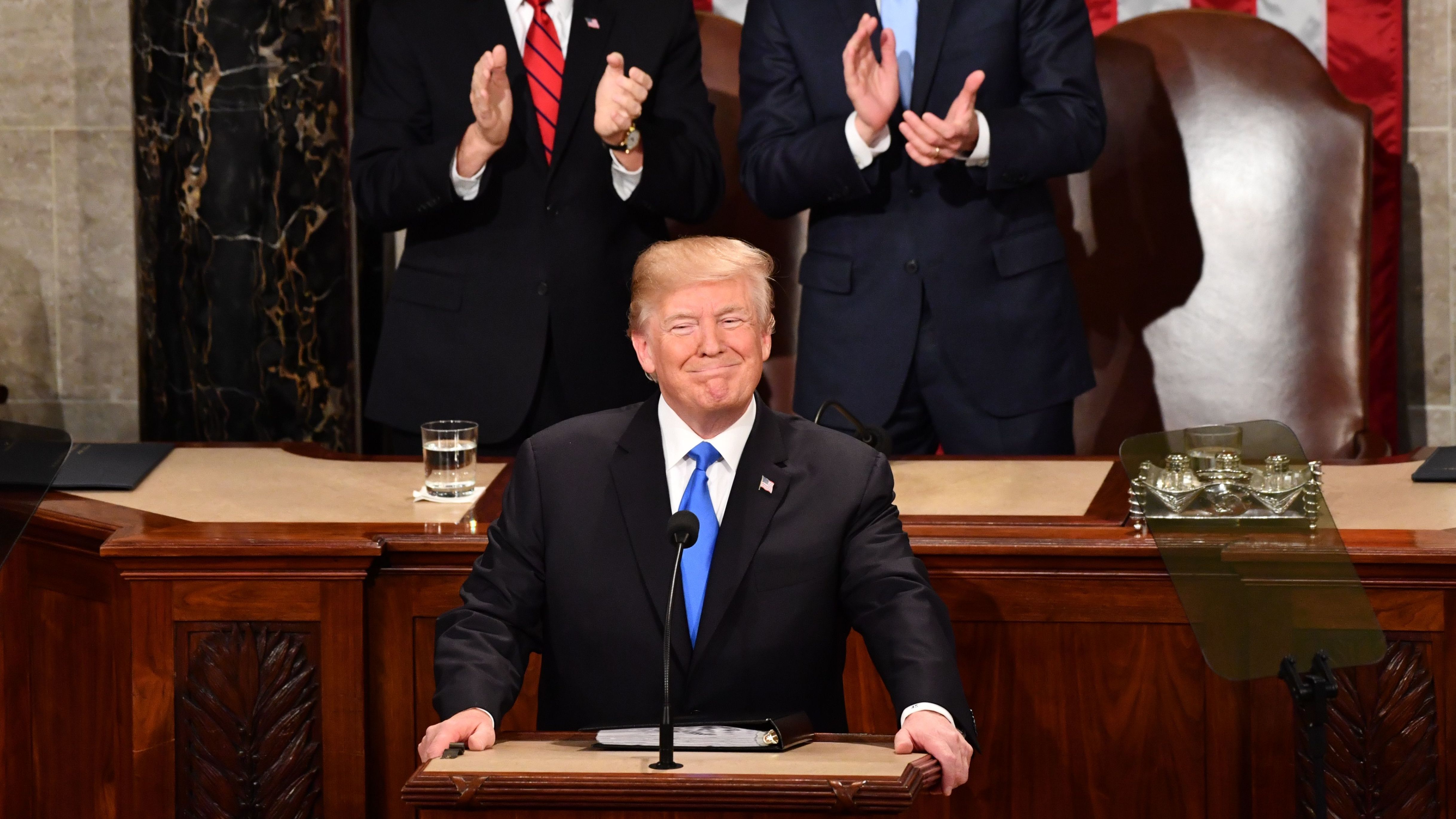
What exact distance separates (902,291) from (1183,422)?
4.78 feet

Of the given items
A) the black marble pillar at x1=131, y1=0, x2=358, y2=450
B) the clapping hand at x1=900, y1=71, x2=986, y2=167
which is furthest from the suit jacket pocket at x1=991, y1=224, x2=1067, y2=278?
the black marble pillar at x1=131, y1=0, x2=358, y2=450

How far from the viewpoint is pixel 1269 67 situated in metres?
4.40

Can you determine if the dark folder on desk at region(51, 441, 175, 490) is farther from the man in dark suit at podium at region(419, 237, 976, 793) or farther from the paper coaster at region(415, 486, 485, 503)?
the man in dark suit at podium at region(419, 237, 976, 793)

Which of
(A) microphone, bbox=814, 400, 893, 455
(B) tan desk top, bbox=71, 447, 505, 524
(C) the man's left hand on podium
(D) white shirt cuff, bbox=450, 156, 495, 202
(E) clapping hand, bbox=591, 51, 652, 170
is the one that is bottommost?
(C) the man's left hand on podium

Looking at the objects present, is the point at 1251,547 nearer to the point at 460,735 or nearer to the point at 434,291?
the point at 460,735

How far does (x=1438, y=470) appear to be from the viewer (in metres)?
2.93

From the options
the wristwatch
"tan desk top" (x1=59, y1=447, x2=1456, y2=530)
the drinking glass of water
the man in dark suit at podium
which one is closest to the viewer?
the man in dark suit at podium

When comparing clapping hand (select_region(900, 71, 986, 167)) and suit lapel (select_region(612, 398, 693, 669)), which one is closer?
suit lapel (select_region(612, 398, 693, 669))

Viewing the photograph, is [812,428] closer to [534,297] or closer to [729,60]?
[534,297]

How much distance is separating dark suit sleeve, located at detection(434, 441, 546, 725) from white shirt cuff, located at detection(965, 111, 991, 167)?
1292mm

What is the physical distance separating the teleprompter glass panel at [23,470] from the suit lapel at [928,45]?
5.78ft

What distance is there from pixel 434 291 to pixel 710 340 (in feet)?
4.57

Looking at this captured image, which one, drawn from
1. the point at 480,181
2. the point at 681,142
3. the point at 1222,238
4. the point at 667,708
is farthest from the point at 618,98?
the point at 1222,238

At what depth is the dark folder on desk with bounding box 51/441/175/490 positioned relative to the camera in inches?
119
